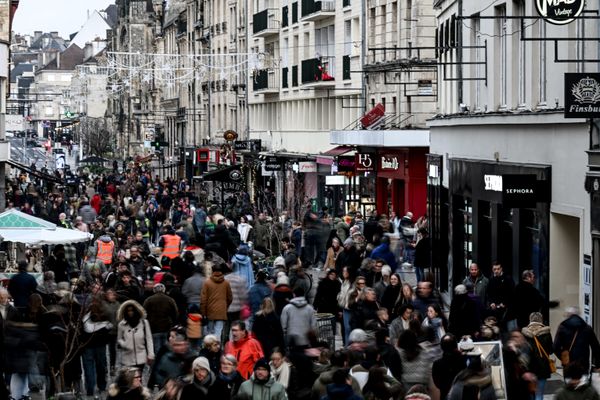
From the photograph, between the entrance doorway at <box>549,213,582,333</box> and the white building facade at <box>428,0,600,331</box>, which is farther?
the entrance doorway at <box>549,213,582,333</box>

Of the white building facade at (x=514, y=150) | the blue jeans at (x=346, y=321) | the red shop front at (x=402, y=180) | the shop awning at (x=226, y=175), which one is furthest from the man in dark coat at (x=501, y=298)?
the shop awning at (x=226, y=175)

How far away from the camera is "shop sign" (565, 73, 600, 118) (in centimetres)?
1972

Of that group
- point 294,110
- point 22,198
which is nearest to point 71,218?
point 22,198

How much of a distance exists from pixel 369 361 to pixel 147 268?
1087 cm

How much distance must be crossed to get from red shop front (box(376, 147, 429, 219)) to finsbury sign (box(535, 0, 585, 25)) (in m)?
26.3

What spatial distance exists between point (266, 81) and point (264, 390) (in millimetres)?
58656

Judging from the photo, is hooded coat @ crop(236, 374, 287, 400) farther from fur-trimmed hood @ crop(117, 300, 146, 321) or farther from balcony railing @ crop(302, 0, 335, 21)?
balcony railing @ crop(302, 0, 335, 21)

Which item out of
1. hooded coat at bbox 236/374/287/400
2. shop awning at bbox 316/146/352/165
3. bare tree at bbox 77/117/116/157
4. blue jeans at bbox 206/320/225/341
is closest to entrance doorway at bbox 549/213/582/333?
blue jeans at bbox 206/320/225/341

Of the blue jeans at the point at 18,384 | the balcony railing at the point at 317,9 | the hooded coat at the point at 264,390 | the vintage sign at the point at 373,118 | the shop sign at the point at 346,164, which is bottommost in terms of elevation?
the blue jeans at the point at 18,384

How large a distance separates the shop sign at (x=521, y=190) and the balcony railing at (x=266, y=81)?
48.1 metres

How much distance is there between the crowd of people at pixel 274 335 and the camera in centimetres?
1452

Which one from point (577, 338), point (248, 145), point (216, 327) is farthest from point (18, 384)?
point (248, 145)

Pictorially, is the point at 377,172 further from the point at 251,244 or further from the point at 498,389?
the point at 498,389

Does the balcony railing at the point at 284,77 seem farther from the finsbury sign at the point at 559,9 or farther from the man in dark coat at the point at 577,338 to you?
the man in dark coat at the point at 577,338
